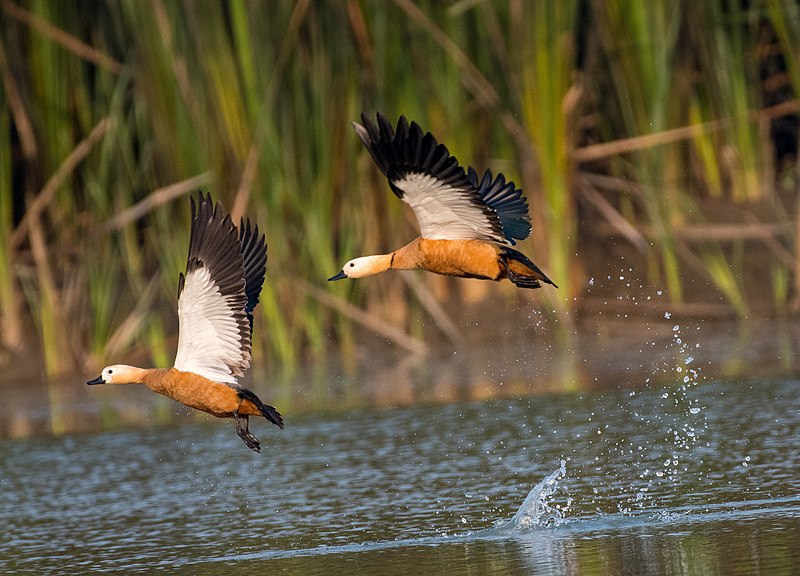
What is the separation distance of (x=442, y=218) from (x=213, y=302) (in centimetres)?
125

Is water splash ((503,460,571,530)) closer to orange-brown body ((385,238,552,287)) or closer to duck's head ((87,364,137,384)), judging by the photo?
orange-brown body ((385,238,552,287))

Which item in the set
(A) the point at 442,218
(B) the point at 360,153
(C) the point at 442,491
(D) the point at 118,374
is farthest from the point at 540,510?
(B) the point at 360,153

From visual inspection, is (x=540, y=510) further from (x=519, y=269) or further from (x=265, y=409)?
(x=265, y=409)

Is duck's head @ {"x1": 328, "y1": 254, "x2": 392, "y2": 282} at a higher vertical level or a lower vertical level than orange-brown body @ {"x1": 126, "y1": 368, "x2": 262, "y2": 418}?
higher

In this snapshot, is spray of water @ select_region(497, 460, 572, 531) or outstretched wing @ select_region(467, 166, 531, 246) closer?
spray of water @ select_region(497, 460, 572, 531)

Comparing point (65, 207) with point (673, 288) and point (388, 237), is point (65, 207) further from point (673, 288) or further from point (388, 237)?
point (673, 288)

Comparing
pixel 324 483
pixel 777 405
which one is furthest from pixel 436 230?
pixel 777 405

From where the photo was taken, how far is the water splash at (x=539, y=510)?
768cm

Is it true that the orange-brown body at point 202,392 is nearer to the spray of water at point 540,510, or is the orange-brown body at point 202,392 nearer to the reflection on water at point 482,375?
the spray of water at point 540,510

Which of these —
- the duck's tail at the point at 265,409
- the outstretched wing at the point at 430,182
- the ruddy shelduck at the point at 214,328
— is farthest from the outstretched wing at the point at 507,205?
the duck's tail at the point at 265,409

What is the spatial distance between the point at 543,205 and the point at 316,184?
5.88 ft

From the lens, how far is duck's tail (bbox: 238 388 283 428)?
7.62 meters

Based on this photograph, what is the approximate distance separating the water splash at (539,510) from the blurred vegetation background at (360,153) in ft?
15.9

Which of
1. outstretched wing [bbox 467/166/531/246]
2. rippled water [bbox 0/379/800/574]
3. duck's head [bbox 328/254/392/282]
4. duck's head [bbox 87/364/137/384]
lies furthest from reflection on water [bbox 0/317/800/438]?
duck's head [bbox 87/364/137/384]
